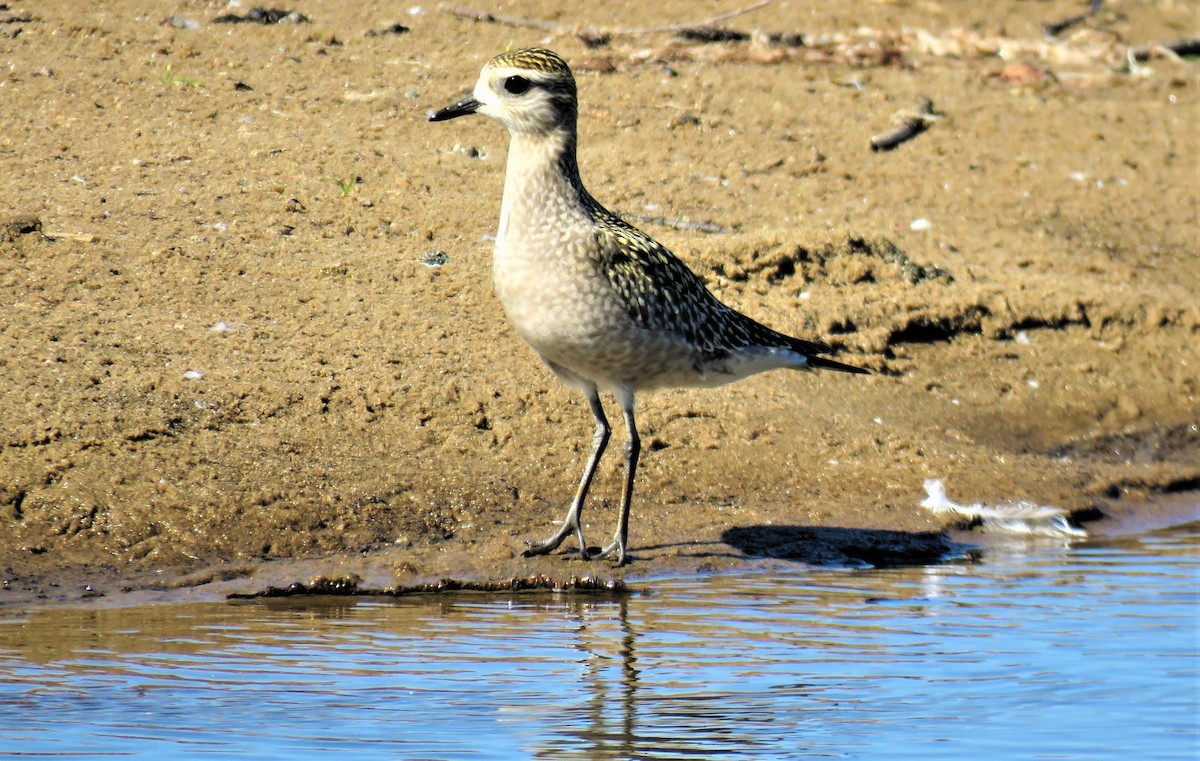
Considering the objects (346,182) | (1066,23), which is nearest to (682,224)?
(346,182)

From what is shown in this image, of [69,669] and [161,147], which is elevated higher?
[161,147]

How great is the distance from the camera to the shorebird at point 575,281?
6.92 m

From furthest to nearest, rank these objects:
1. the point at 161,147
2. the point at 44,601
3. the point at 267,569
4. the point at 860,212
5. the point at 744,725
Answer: the point at 860,212 < the point at 161,147 < the point at 267,569 < the point at 44,601 < the point at 744,725

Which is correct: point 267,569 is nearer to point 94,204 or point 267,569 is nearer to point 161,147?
point 94,204

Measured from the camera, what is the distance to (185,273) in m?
8.91

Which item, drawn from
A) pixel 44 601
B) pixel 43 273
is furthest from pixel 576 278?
pixel 43 273

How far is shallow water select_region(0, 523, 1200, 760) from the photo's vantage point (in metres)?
5.29

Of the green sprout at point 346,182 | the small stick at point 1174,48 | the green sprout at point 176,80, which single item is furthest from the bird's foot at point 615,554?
the small stick at point 1174,48

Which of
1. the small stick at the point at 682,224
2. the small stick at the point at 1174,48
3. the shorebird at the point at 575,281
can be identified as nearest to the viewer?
the shorebird at the point at 575,281

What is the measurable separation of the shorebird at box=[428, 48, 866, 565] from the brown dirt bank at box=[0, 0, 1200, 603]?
725 mm

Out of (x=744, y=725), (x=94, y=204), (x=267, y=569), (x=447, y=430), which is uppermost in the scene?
(x=94, y=204)

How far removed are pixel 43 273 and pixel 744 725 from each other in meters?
4.80

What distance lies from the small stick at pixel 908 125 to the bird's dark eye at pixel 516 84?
18.3 feet

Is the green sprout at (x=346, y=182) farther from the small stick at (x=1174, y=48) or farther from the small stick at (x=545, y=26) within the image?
the small stick at (x=1174, y=48)
